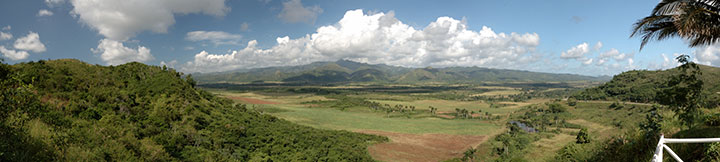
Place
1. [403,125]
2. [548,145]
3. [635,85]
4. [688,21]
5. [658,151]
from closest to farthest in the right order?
[658,151] → [688,21] → [548,145] → [403,125] → [635,85]

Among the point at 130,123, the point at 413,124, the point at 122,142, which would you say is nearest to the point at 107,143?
the point at 122,142

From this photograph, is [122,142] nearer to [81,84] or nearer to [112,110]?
[112,110]

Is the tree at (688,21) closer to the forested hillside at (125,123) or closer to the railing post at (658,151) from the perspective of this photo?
the railing post at (658,151)

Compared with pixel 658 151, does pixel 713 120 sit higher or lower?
lower

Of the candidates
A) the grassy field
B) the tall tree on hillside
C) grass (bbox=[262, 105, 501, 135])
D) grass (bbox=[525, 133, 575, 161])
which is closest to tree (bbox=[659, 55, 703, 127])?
the tall tree on hillside

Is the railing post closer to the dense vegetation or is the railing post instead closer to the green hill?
the dense vegetation

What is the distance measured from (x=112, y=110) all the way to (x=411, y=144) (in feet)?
198

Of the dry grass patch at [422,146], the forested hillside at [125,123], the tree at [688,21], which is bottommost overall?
the dry grass patch at [422,146]

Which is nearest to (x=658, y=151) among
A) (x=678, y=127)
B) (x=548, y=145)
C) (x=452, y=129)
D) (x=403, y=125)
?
(x=678, y=127)

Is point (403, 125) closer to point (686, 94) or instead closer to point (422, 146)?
point (422, 146)

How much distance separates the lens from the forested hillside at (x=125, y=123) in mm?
13977

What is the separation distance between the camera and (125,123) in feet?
102

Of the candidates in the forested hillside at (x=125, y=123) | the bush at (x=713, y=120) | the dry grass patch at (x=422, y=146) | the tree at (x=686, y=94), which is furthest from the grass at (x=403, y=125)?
the tree at (x=686, y=94)

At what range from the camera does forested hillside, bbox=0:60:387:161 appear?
13977 millimetres
